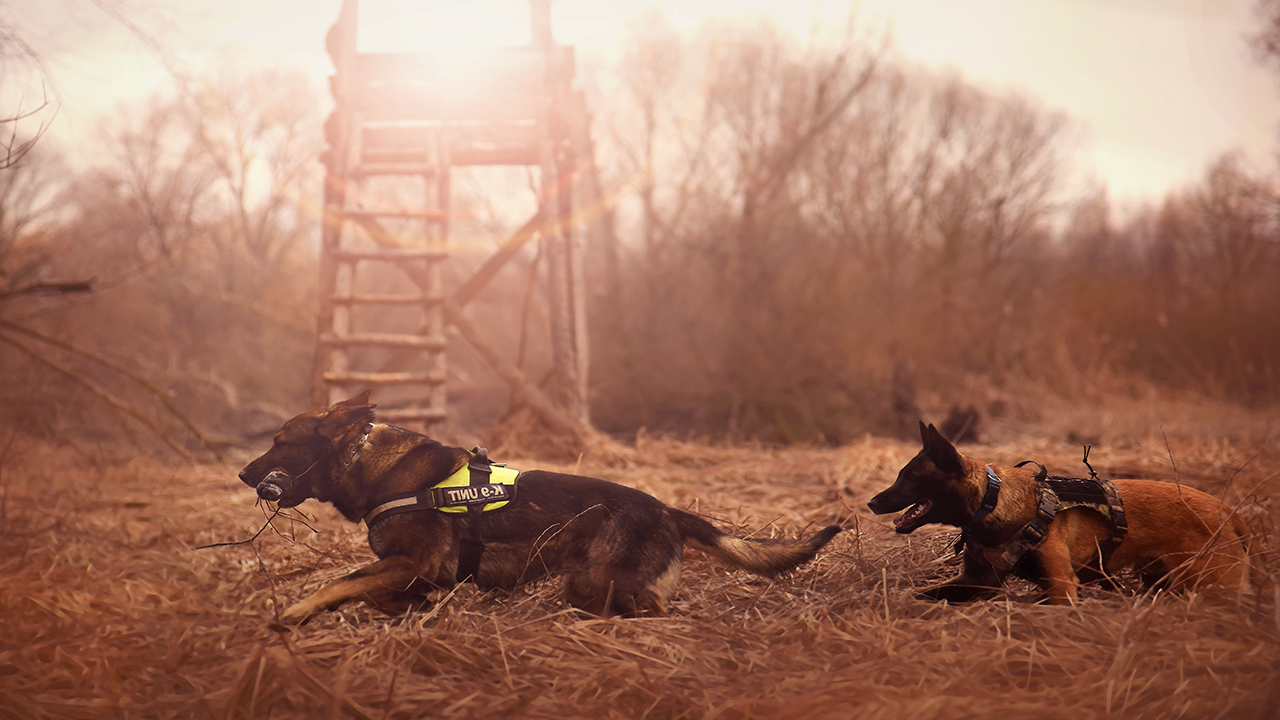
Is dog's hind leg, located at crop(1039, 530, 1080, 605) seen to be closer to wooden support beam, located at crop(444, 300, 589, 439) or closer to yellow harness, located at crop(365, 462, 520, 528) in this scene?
yellow harness, located at crop(365, 462, 520, 528)

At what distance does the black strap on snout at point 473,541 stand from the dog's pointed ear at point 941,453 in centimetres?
163

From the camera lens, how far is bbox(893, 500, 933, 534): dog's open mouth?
2.60 meters

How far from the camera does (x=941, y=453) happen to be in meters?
2.55

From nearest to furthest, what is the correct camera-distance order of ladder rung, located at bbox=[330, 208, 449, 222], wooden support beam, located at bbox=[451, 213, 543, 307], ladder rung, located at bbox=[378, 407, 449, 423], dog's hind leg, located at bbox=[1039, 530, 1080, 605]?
dog's hind leg, located at bbox=[1039, 530, 1080, 605] → ladder rung, located at bbox=[378, 407, 449, 423] → ladder rung, located at bbox=[330, 208, 449, 222] → wooden support beam, located at bbox=[451, 213, 543, 307]

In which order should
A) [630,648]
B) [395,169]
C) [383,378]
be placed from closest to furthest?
[630,648] → [383,378] → [395,169]

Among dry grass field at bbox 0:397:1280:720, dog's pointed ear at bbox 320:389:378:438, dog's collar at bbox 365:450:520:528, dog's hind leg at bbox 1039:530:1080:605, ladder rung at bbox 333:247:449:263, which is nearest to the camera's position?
dry grass field at bbox 0:397:1280:720

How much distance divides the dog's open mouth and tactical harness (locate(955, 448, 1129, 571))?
15 cm

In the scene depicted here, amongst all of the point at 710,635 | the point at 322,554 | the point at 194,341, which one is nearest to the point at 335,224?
the point at 322,554

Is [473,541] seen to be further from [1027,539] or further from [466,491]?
[1027,539]

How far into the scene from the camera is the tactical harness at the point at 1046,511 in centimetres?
252

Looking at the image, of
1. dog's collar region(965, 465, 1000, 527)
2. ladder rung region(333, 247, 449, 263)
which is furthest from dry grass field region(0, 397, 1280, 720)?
ladder rung region(333, 247, 449, 263)

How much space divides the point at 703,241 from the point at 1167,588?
31.5 feet

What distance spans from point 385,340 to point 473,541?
416 cm

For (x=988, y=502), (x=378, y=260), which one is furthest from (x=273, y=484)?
(x=378, y=260)
